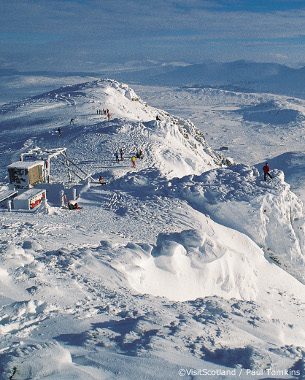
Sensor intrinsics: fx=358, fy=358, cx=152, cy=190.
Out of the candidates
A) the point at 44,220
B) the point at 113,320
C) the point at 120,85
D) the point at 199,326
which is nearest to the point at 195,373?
the point at 199,326

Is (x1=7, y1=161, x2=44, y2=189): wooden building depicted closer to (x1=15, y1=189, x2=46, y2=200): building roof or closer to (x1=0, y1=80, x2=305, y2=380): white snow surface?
(x1=0, y1=80, x2=305, y2=380): white snow surface

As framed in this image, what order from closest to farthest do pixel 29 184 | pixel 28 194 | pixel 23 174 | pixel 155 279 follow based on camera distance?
pixel 155 279 → pixel 28 194 → pixel 23 174 → pixel 29 184

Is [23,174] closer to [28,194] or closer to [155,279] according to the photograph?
[28,194]

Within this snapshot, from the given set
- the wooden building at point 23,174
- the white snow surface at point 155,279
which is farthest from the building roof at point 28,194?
the wooden building at point 23,174

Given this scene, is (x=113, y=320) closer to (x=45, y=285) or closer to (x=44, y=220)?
(x=45, y=285)

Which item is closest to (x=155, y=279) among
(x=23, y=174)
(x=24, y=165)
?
(x=23, y=174)

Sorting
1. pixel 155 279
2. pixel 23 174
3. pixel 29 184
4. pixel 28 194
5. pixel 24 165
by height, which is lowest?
pixel 155 279

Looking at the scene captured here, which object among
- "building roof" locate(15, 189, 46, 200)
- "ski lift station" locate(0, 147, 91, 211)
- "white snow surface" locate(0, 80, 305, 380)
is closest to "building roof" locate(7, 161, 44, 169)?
A: "ski lift station" locate(0, 147, 91, 211)

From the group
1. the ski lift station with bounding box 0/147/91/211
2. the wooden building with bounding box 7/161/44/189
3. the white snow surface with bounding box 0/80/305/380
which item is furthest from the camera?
the wooden building with bounding box 7/161/44/189

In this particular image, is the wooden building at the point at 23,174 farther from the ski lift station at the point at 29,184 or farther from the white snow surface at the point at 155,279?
the white snow surface at the point at 155,279
